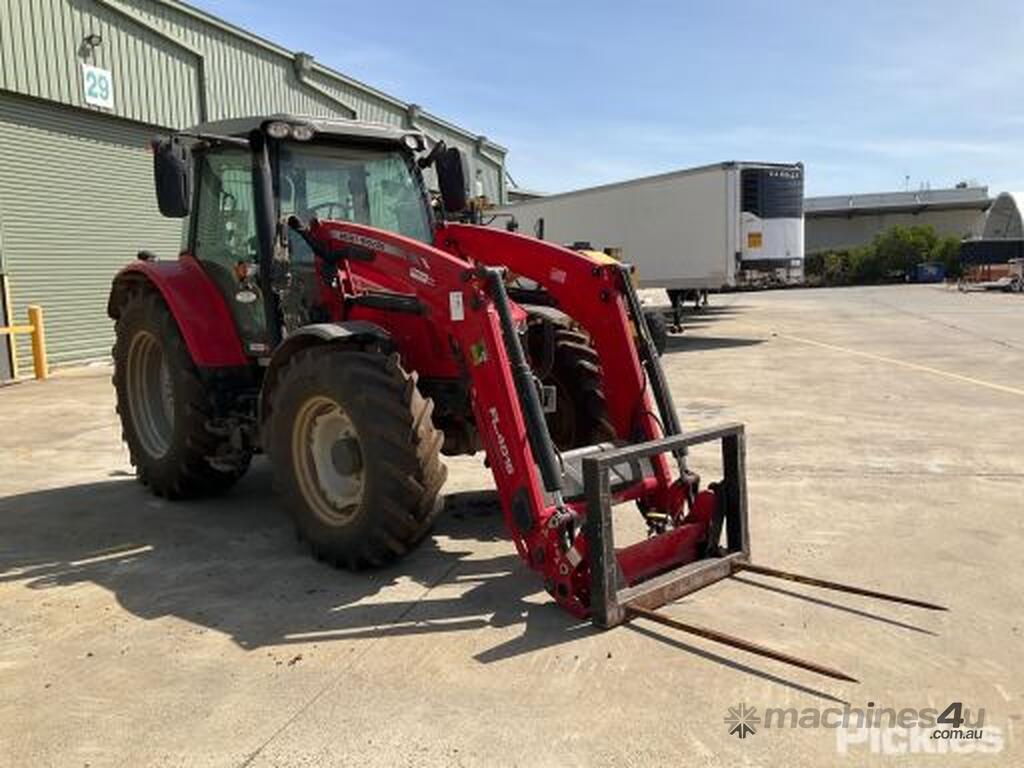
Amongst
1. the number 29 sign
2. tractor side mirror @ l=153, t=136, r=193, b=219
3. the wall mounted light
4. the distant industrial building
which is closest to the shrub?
the distant industrial building

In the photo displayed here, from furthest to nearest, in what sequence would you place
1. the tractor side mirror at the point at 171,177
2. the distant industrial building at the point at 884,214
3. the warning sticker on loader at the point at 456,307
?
the distant industrial building at the point at 884,214 → the tractor side mirror at the point at 171,177 → the warning sticker on loader at the point at 456,307

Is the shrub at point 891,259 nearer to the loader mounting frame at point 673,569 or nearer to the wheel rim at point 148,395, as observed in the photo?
the wheel rim at point 148,395

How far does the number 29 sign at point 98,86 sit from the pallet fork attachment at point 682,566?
1409 centimetres

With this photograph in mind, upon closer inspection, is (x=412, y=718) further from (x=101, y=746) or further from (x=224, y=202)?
(x=224, y=202)

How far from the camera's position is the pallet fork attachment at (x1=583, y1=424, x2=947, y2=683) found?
3986 mm

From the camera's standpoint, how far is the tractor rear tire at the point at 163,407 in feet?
20.3

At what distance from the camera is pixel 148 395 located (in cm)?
715

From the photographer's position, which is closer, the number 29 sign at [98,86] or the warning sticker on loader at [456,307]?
the warning sticker on loader at [456,307]

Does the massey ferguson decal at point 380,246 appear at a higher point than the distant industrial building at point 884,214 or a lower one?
lower

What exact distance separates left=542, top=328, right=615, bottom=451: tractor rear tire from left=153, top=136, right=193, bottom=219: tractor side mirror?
2.38 metres

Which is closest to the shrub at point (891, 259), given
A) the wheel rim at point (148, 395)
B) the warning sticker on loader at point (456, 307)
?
the wheel rim at point (148, 395)

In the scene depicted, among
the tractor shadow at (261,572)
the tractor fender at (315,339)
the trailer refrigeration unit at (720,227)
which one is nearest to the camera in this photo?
the tractor shadow at (261,572)

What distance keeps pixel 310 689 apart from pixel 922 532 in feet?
12.6

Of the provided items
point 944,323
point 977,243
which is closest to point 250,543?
point 944,323
